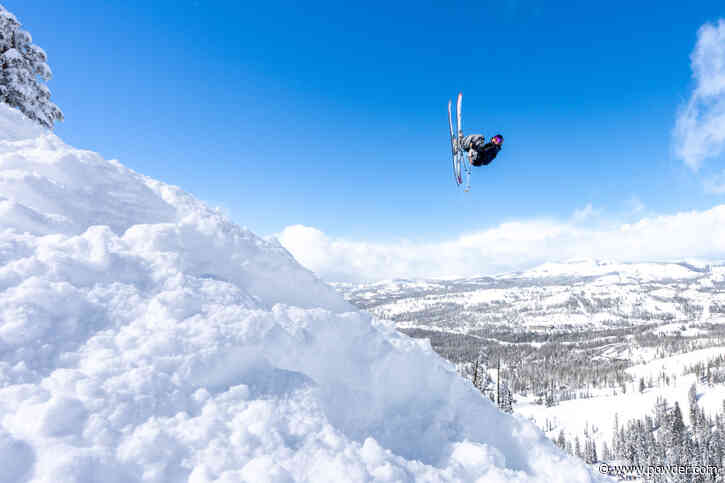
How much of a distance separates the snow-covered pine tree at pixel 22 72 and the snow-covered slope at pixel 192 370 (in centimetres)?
1451

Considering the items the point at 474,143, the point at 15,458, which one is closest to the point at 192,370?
the point at 15,458

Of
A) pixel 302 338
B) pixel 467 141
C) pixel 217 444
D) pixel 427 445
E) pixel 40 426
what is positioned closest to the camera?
pixel 40 426

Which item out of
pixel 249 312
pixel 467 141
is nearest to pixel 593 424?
pixel 467 141

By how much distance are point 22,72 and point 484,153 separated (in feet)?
73.4

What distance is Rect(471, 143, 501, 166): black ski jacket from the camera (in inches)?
522

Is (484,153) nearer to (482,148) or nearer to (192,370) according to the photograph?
(482,148)

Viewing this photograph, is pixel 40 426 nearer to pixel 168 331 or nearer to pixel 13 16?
pixel 168 331

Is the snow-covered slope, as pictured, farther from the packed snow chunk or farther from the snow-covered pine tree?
the snow-covered pine tree

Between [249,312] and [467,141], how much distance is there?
38.0 ft

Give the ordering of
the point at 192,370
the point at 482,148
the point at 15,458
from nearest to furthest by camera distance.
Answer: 1. the point at 15,458
2. the point at 192,370
3. the point at 482,148

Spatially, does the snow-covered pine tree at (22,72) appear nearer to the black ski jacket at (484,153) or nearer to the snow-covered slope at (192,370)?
the snow-covered slope at (192,370)

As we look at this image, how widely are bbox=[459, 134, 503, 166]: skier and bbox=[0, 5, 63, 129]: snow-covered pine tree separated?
2140 cm

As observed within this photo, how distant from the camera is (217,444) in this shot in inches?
137

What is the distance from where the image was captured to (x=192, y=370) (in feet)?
13.4
